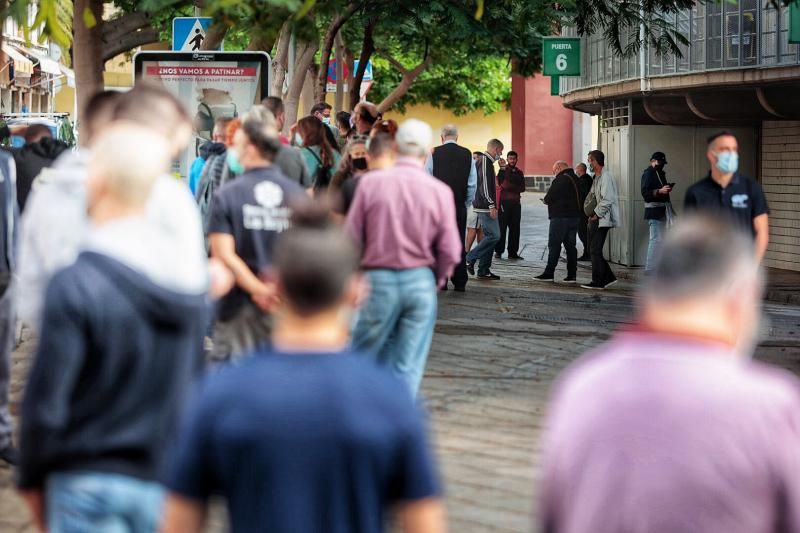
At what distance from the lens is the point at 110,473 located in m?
3.86

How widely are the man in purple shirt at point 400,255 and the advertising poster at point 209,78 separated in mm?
7309

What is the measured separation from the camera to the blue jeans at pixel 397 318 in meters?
7.88

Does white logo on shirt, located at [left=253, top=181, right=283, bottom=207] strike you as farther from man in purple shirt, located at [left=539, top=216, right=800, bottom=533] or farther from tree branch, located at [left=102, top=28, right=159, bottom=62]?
tree branch, located at [left=102, top=28, right=159, bottom=62]

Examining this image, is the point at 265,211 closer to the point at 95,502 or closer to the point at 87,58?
the point at 95,502

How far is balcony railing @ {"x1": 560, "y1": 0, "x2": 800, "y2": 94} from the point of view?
2017cm

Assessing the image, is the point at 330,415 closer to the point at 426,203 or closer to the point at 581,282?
the point at 426,203

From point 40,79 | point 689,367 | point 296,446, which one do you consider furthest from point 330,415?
point 40,79

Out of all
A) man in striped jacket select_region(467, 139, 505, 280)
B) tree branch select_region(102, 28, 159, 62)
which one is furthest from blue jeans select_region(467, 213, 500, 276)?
tree branch select_region(102, 28, 159, 62)

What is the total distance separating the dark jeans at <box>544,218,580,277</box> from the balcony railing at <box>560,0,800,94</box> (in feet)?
7.61

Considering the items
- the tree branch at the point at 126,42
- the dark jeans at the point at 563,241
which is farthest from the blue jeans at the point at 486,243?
the tree branch at the point at 126,42

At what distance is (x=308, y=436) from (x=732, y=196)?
303 inches

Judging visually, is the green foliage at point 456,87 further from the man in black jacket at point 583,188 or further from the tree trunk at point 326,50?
the man in black jacket at point 583,188

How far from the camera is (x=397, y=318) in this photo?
796cm

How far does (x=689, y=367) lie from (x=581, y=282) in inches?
686
